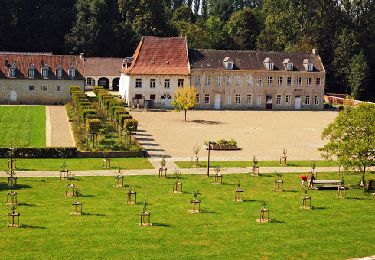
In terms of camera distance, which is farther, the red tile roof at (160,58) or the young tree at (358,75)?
the young tree at (358,75)

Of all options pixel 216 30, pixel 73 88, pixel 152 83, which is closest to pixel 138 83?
pixel 152 83

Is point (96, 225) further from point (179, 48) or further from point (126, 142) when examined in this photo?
point (179, 48)

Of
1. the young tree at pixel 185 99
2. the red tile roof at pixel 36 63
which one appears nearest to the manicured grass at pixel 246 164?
the young tree at pixel 185 99

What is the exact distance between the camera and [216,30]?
118 m

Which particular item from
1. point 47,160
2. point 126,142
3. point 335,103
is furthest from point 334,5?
point 47,160

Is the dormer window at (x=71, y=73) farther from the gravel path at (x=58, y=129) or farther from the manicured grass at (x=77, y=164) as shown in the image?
the manicured grass at (x=77, y=164)

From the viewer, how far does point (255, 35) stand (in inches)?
4808

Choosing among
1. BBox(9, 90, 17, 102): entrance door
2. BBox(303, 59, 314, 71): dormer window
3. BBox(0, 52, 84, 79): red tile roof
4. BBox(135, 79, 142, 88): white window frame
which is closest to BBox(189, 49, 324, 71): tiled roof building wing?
BBox(303, 59, 314, 71): dormer window

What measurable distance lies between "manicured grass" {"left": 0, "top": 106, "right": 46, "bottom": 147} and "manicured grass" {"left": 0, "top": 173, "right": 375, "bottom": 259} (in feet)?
44.5

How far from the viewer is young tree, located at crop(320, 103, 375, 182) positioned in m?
37.5

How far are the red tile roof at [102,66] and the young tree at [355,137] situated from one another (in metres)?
66.6

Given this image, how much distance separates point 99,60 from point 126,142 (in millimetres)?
54448

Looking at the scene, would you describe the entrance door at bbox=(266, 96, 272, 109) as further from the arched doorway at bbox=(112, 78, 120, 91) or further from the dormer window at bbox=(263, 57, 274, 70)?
the arched doorway at bbox=(112, 78, 120, 91)

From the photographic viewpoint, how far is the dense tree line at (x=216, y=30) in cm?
9700
